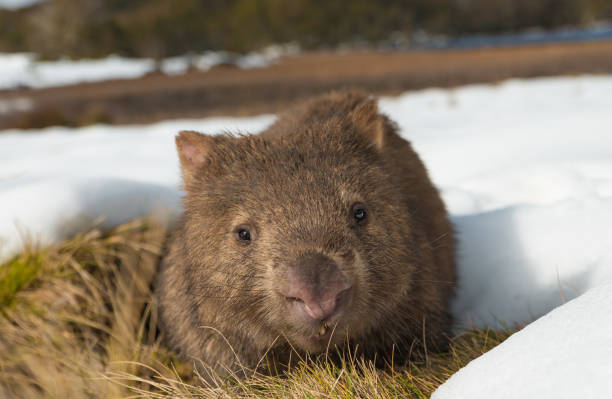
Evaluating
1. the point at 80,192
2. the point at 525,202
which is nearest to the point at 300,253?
the point at 80,192

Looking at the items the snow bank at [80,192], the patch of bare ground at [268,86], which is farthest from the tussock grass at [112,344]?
the patch of bare ground at [268,86]

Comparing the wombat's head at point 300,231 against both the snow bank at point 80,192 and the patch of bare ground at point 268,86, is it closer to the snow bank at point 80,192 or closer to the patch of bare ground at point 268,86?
the snow bank at point 80,192

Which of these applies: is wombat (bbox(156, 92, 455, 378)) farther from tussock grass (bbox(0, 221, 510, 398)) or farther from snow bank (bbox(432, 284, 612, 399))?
snow bank (bbox(432, 284, 612, 399))

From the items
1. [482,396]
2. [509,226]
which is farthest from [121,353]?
[509,226]

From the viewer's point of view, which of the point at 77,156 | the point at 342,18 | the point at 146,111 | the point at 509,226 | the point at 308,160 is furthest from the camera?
the point at 342,18

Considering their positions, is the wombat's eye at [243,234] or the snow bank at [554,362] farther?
the wombat's eye at [243,234]

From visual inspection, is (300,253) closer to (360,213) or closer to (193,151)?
(360,213)

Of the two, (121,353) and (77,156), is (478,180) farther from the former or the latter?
(77,156)

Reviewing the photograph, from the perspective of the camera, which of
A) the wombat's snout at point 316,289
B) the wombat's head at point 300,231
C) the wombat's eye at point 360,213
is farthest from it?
the wombat's eye at point 360,213
